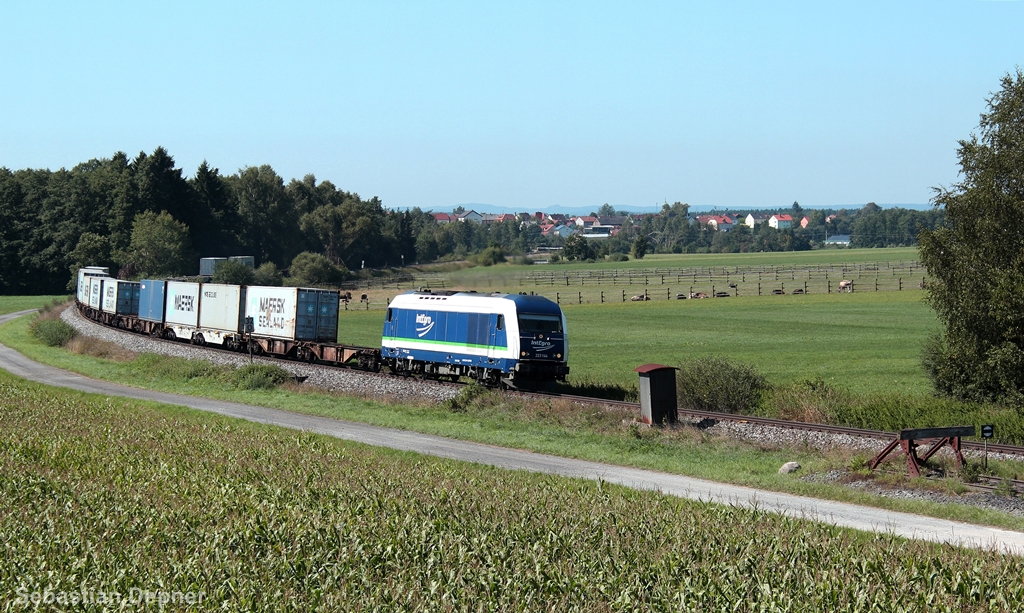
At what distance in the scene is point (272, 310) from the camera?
47.8m

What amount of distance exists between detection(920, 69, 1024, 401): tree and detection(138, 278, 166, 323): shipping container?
143 feet

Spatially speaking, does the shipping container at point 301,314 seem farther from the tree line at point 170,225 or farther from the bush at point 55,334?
the tree line at point 170,225

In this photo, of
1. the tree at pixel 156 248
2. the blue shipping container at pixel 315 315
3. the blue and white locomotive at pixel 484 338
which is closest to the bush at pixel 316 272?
the tree at pixel 156 248

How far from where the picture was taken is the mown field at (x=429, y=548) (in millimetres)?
11320

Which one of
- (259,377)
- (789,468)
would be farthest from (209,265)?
(789,468)

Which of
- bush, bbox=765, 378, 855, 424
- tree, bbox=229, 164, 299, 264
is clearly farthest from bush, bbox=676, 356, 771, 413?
tree, bbox=229, 164, 299, 264

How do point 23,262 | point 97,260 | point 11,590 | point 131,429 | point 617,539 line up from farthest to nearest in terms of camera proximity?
point 23,262, point 97,260, point 131,429, point 617,539, point 11,590

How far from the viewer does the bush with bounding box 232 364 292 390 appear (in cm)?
3844

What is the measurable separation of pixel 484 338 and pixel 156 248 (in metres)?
76.3

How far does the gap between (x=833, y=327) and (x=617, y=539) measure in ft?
161

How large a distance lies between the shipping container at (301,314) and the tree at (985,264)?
26977 millimetres

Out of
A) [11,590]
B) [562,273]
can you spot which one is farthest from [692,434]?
[562,273]

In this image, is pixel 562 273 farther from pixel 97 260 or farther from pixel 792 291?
pixel 97 260

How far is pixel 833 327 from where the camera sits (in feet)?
195
